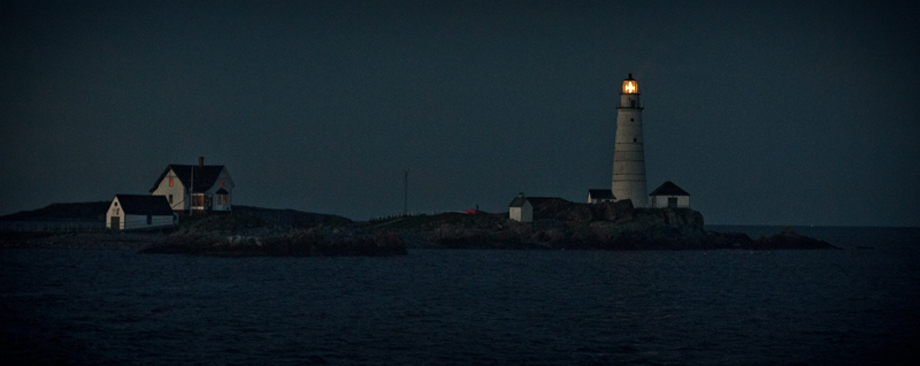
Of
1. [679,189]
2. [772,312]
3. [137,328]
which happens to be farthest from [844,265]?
[137,328]

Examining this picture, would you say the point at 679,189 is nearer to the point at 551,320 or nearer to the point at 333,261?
the point at 333,261

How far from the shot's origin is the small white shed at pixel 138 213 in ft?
265

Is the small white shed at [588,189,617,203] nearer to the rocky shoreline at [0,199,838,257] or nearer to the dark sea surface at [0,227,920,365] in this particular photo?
the rocky shoreline at [0,199,838,257]

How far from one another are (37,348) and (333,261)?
35.3 meters

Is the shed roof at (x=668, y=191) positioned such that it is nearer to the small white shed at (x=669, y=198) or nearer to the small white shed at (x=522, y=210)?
the small white shed at (x=669, y=198)

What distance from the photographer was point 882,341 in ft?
93.9

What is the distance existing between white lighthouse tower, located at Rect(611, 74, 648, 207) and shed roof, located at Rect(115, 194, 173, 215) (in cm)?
4272

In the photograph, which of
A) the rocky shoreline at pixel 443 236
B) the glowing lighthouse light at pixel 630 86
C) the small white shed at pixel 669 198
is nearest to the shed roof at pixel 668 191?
the small white shed at pixel 669 198

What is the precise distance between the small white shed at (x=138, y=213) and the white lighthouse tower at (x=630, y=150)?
42.3 m

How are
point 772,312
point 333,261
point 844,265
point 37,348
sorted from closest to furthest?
point 37,348 < point 772,312 < point 333,261 < point 844,265

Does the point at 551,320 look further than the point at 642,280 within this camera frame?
No

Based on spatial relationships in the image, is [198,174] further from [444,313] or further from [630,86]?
[444,313]

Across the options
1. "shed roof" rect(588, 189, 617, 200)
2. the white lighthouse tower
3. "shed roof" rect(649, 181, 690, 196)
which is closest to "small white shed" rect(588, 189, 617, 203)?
"shed roof" rect(588, 189, 617, 200)

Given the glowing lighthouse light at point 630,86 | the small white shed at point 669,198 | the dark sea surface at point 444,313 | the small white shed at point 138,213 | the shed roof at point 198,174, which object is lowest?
the dark sea surface at point 444,313
